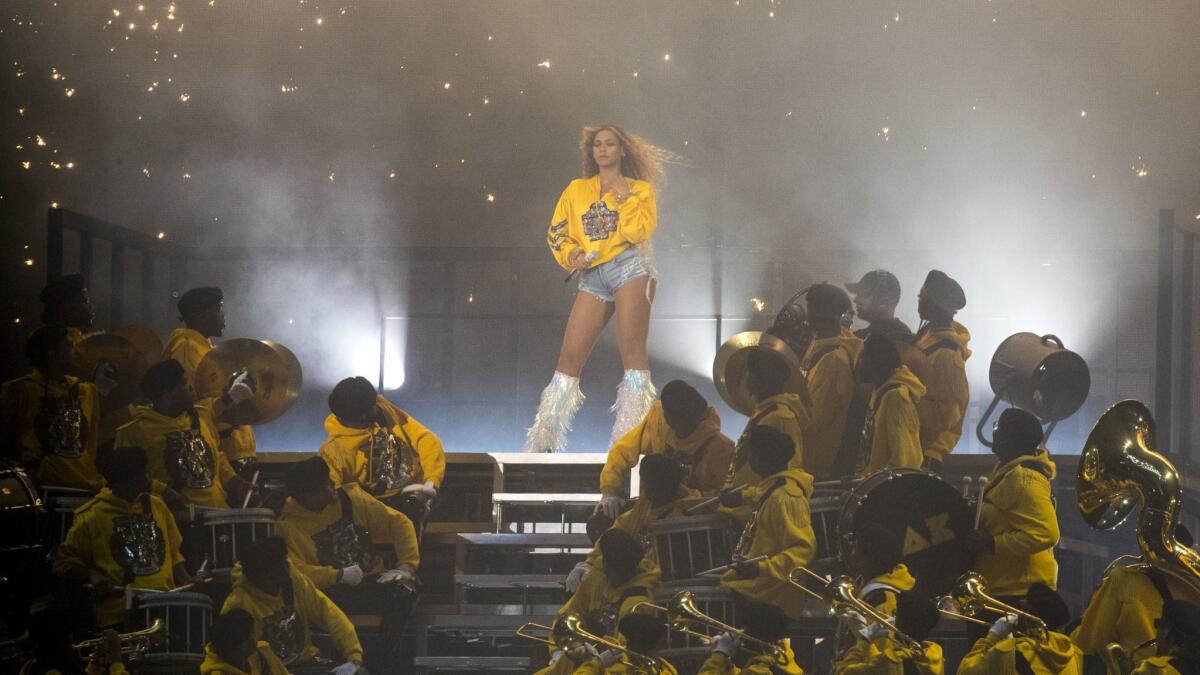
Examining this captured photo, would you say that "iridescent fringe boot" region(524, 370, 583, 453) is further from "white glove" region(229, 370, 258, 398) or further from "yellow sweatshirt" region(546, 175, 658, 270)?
"white glove" region(229, 370, 258, 398)

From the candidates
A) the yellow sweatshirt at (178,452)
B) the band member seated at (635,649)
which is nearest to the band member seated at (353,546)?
the yellow sweatshirt at (178,452)

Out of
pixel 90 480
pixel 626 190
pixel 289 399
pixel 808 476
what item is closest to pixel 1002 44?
pixel 626 190

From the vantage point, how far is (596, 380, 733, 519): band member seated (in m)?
5.12

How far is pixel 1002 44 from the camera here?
23.3 feet

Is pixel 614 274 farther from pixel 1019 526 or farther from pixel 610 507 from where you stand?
pixel 1019 526

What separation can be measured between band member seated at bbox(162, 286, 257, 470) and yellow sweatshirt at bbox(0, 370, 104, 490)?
15.4 inches

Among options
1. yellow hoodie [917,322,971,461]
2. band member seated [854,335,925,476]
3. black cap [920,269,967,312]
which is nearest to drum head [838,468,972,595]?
band member seated [854,335,925,476]

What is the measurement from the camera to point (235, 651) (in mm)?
4160

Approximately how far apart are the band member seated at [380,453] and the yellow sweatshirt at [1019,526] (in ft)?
6.70

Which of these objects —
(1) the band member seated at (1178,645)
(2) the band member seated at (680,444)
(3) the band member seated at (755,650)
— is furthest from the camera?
(2) the band member seated at (680,444)

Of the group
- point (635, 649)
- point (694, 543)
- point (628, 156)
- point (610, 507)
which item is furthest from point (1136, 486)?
point (628, 156)

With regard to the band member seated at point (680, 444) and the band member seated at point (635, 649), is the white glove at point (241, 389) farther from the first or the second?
the band member seated at point (635, 649)

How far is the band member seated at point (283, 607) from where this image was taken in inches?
173

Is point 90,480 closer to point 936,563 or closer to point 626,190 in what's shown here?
point 626,190
